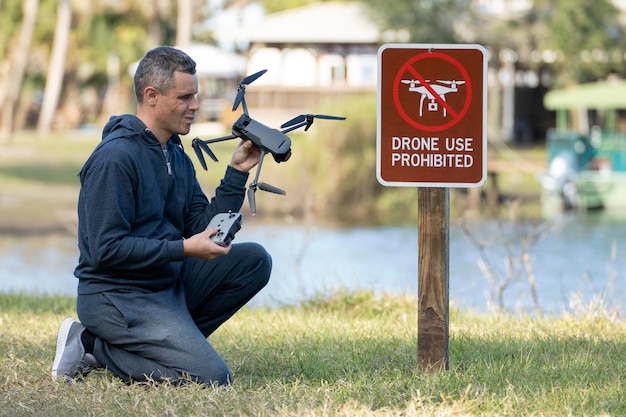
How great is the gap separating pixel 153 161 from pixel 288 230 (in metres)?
16.4

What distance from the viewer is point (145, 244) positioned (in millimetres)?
5094

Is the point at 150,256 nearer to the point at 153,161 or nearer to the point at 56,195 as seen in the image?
the point at 153,161

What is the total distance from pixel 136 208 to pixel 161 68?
2.02 ft

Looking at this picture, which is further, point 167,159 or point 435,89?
point 167,159

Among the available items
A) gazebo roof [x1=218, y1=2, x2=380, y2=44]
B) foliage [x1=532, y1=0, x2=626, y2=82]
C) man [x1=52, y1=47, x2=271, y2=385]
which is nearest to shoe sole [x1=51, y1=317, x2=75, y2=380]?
man [x1=52, y1=47, x2=271, y2=385]

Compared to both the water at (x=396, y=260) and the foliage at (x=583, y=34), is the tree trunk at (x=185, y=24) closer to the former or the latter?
the foliage at (x=583, y=34)

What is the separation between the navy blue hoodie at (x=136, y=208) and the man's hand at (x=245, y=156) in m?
0.04

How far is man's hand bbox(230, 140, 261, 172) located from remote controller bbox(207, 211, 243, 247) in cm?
33

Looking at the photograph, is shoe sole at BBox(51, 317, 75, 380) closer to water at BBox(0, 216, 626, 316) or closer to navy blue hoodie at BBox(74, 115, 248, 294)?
navy blue hoodie at BBox(74, 115, 248, 294)

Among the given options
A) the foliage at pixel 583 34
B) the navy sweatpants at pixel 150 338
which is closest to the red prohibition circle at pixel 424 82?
the navy sweatpants at pixel 150 338

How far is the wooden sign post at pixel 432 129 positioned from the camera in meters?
5.16

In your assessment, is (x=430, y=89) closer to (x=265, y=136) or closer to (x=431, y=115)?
(x=431, y=115)

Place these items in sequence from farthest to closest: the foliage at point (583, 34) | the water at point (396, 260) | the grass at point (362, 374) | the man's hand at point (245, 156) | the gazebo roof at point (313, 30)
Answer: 1. the gazebo roof at point (313, 30)
2. the foliage at point (583, 34)
3. the water at point (396, 260)
4. the man's hand at point (245, 156)
5. the grass at point (362, 374)

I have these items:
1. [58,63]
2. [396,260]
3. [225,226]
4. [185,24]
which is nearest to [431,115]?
[225,226]
